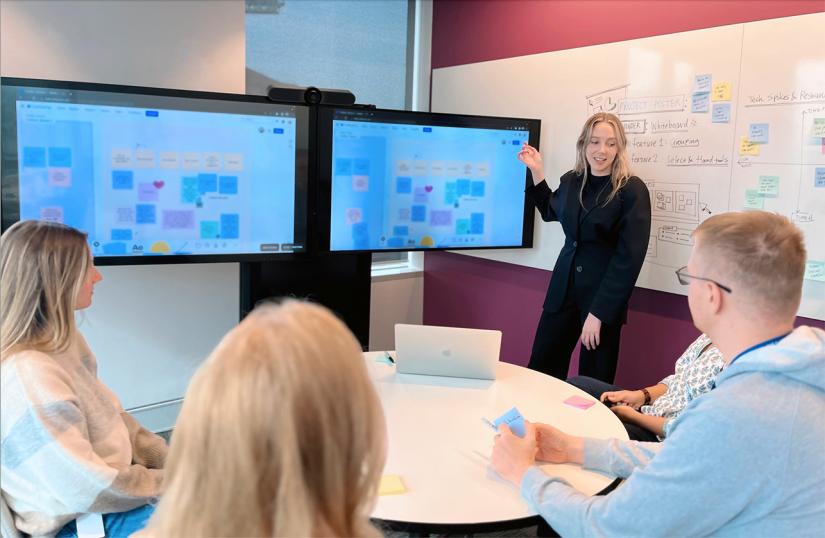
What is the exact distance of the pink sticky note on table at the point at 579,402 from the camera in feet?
7.05

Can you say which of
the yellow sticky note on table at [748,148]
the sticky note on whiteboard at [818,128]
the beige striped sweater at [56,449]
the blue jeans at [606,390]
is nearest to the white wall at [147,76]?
the beige striped sweater at [56,449]

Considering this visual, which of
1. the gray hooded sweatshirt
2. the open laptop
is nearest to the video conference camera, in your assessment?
the open laptop

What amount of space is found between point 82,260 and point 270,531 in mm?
1026

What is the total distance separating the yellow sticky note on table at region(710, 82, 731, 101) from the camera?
306cm

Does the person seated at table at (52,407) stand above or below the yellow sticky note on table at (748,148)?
below

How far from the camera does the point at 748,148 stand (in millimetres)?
2994

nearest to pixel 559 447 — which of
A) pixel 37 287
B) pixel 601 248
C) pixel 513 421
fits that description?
pixel 513 421

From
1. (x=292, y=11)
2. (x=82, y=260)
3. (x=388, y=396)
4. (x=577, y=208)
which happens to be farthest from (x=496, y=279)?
(x=82, y=260)

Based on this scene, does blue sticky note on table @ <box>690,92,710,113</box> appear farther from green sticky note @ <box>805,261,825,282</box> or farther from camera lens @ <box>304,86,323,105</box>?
camera lens @ <box>304,86,323,105</box>

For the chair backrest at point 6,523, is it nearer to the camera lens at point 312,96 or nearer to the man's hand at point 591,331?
the camera lens at point 312,96

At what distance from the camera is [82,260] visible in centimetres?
159

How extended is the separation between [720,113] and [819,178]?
52cm

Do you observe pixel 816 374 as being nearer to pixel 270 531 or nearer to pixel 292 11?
pixel 270 531

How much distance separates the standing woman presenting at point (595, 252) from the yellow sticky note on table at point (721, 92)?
43 centimetres
